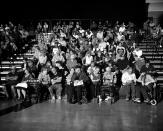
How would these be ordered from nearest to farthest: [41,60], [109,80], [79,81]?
[79,81] < [109,80] < [41,60]

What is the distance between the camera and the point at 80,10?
792 inches

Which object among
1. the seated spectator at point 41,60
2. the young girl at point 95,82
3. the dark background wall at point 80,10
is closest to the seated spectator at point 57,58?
the seated spectator at point 41,60

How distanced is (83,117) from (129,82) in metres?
2.66

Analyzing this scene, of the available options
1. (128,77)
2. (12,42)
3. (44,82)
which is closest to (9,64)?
(12,42)

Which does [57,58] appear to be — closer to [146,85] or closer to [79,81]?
[79,81]

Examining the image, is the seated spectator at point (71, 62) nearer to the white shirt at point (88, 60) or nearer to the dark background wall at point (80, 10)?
the white shirt at point (88, 60)

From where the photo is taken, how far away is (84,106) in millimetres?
8570

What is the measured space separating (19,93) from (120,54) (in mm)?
4613

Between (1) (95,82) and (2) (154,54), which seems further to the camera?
(2) (154,54)

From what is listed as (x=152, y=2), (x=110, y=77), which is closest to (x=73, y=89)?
(x=110, y=77)

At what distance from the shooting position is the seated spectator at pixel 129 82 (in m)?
9.08

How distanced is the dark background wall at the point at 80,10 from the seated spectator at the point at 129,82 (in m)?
11.1

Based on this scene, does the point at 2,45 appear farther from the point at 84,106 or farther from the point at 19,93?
the point at 84,106

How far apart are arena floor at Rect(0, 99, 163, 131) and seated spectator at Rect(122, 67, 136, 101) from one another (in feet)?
1.25
